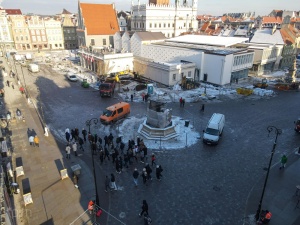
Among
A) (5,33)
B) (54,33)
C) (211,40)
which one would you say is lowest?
(211,40)

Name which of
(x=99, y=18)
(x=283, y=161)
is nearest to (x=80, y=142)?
(x=283, y=161)

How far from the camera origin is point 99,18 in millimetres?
66812

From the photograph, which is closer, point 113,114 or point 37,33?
point 113,114

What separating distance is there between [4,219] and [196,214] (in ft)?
31.0

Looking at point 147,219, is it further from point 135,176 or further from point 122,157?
point 122,157

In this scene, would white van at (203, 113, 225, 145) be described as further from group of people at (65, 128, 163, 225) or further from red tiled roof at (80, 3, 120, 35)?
red tiled roof at (80, 3, 120, 35)

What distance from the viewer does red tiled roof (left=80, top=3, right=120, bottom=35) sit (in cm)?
6381

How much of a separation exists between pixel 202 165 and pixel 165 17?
196ft

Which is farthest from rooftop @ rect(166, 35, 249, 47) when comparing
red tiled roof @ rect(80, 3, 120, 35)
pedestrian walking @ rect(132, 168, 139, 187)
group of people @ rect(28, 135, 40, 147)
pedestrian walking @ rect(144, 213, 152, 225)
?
pedestrian walking @ rect(144, 213, 152, 225)

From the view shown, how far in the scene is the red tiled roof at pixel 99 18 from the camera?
6381 cm

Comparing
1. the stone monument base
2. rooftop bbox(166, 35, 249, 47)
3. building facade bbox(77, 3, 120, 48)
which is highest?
building facade bbox(77, 3, 120, 48)

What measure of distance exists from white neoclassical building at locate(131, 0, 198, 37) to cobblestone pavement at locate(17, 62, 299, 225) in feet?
137

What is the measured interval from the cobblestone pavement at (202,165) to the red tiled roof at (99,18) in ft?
126

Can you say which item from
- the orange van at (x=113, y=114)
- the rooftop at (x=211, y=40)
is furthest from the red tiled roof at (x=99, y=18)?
the orange van at (x=113, y=114)
